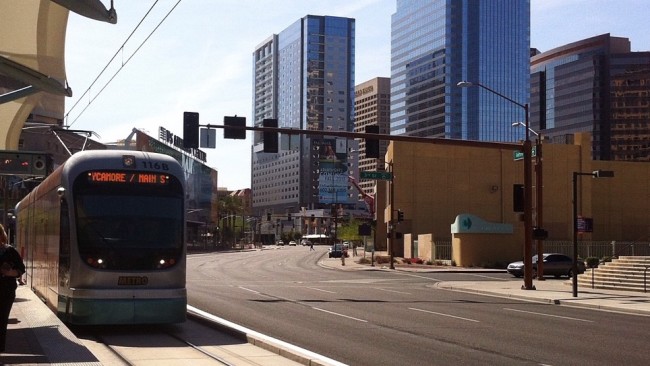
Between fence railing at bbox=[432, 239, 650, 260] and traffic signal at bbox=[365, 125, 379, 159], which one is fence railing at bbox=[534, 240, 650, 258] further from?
traffic signal at bbox=[365, 125, 379, 159]

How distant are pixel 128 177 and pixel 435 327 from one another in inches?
309

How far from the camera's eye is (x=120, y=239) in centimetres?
1585

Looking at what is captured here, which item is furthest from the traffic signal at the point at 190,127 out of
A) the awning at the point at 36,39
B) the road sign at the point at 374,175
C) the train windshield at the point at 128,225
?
the road sign at the point at 374,175

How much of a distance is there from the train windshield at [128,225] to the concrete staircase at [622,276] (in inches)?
928

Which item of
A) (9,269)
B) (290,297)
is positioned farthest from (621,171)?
(9,269)

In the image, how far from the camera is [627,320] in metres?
22.6

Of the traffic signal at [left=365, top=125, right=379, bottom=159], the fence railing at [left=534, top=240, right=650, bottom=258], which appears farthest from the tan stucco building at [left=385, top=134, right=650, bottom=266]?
the traffic signal at [left=365, top=125, right=379, bottom=159]

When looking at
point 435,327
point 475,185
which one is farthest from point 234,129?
point 475,185

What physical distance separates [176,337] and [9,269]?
17.6 feet

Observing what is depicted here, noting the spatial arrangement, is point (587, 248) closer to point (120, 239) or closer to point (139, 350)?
point (120, 239)

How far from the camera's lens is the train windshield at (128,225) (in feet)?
51.6

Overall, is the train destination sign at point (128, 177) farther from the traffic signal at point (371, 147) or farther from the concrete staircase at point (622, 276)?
the concrete staircase at point (622, 276)

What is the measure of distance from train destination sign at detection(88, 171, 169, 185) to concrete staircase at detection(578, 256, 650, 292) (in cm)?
2372

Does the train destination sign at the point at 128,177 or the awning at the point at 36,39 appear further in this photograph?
the awning at the point at 36,39
